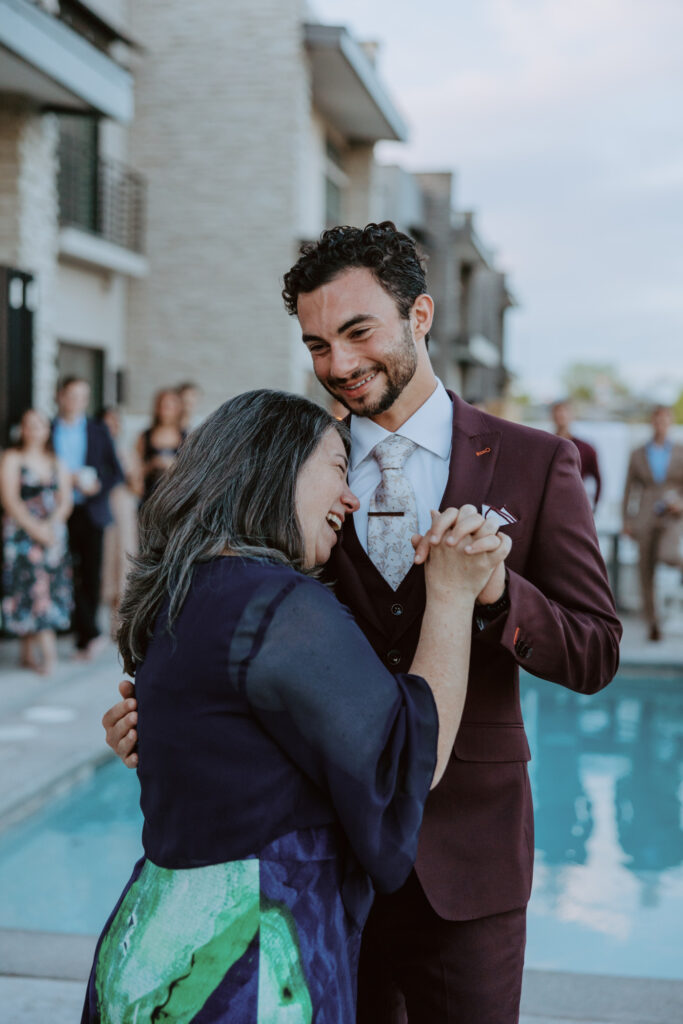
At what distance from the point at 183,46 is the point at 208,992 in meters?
16.2

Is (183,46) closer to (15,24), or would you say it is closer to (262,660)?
(15,24)

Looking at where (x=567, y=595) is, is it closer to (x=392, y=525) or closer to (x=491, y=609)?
(x=491, y=609)

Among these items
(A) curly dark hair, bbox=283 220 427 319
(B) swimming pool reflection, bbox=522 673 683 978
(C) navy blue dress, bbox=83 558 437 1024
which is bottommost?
(B) swimming pool reflection, bbox=522 673 683 978

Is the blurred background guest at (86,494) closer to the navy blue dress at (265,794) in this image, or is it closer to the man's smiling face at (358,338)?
the man's smiling face at (358,338)

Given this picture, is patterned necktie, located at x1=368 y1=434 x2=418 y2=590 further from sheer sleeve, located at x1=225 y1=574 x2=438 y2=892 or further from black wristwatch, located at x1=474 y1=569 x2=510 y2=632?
sheer sleeve, located at x1=225 y1=574 x2=438 y2=892

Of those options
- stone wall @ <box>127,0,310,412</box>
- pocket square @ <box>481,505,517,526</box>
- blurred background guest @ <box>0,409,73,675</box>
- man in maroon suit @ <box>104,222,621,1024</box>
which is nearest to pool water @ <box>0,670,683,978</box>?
blurred background guest @ <box>0,409,73,675</box>

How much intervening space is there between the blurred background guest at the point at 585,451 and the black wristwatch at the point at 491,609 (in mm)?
6703

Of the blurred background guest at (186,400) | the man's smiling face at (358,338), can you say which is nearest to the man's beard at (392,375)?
the man's smiling face at (358,338)

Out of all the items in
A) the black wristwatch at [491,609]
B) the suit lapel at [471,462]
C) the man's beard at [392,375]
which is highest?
the man's beard at [392,375]

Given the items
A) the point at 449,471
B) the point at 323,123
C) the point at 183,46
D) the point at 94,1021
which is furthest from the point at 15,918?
the point at 323,123

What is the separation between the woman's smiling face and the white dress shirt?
0.81 ft

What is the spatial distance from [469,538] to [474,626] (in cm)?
24

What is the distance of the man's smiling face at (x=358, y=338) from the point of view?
1.88 m

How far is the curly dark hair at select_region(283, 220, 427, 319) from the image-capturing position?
1.88 metres
